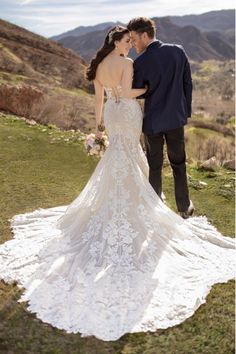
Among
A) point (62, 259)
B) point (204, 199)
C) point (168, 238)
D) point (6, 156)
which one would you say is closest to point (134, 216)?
point (168, 238)

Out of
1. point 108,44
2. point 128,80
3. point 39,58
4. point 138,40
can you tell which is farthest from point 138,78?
point 39,58

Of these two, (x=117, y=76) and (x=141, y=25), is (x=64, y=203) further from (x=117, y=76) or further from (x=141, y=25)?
(x=141, y=25)

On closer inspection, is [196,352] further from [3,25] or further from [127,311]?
[3,25]

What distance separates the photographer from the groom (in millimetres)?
5887

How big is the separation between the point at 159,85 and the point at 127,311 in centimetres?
301

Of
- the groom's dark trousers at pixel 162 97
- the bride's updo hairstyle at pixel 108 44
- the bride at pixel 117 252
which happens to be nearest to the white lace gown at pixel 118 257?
the bride at pixel 117 252

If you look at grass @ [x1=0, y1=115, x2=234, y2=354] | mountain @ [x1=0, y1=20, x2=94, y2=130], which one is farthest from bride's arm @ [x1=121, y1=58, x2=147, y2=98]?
mountain @ [x1=0, y1=20, x2=94, y2=130]

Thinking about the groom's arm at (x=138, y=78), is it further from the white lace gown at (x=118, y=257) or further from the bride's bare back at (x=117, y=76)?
the white lace gown at (x=118, y=257)

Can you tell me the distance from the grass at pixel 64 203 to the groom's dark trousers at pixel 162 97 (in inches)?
65.3

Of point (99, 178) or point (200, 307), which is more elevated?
point (99, 178)

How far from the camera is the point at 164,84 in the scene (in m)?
6.05

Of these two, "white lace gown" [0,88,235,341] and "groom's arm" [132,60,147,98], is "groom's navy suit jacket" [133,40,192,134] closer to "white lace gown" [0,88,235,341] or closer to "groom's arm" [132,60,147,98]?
"groom's arm" [132,60,147,98]

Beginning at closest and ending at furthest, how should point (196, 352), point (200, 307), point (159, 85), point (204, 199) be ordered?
point (196, 352)
point (200, 307)
point (159, 85)
point (204, 199)

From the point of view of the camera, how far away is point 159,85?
6.04 metres
